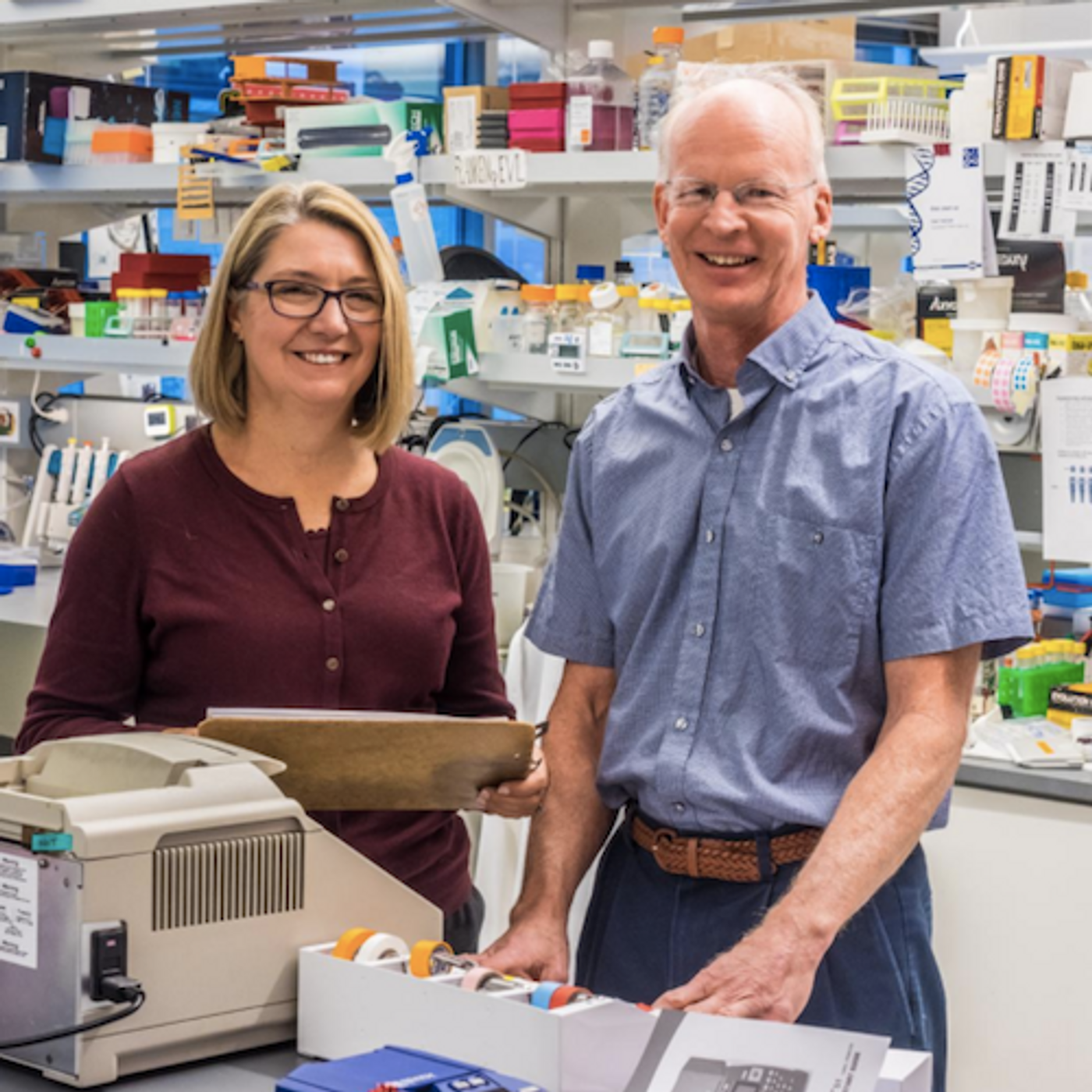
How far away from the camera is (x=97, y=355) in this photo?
4.19 m

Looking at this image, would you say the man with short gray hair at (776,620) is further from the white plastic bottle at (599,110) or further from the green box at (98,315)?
the green box at (98,315)

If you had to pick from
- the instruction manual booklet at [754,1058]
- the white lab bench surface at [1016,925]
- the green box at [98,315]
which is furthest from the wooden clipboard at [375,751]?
the green box at [98,315]

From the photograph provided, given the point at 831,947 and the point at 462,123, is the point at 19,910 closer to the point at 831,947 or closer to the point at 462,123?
the point at 831,947

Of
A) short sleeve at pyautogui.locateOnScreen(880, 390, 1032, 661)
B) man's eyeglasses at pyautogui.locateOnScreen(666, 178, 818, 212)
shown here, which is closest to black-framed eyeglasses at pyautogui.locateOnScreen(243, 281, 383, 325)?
man's eyeglasses at pyautogui.locateOnScreen(666, 178, 818, 212)

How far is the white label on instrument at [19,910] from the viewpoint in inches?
57.4

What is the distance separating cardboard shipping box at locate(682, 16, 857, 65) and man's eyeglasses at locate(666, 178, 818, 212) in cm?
151

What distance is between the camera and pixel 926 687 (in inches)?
66.7

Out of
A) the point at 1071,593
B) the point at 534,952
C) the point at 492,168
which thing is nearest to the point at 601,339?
the point at 492,168

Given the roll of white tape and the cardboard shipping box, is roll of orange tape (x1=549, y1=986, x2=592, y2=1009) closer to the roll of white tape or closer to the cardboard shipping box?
the roll of white tape

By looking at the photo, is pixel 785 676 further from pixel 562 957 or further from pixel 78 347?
pixel 78 347

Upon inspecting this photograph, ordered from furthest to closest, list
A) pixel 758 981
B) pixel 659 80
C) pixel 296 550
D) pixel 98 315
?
pixel 98 315
pixel 659 80
pixel 296 550
pixel 758 981

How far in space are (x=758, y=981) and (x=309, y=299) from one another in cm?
100

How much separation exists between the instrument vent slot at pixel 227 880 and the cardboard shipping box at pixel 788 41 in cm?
208

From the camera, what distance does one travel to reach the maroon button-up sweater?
2.03 metres
